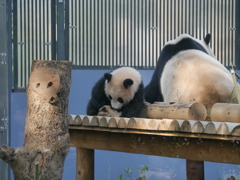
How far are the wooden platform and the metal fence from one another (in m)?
1.71

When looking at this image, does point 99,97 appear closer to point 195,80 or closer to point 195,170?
point 195,80

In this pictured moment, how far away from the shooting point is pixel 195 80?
4.07 m

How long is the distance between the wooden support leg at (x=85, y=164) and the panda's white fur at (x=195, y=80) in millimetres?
893

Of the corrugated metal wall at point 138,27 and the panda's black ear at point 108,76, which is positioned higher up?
the corrugated metal wall at point 138,27

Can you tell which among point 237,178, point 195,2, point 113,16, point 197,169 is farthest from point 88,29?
point 237,178

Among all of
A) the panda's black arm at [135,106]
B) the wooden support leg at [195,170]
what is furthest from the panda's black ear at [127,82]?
the wooden support leg at [195,170]

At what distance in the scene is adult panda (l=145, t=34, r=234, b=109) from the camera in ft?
13.0

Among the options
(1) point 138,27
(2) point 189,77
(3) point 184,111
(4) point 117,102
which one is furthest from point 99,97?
(1) point 138,27

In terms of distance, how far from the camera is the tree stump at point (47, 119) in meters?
2.46

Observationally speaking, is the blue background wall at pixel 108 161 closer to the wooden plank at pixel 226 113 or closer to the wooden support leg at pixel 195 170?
the wooden support leg at pixel 195 170

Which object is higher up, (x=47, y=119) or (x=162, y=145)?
(x=47, y=119)

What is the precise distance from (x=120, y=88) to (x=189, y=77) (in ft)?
2.09

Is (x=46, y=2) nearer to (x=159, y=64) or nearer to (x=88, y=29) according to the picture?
(x=88, y=29)

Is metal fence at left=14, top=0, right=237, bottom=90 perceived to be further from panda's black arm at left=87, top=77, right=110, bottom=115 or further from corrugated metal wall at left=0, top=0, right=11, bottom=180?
panda's black arm at left=87, top=77, right=110, bottom=115
